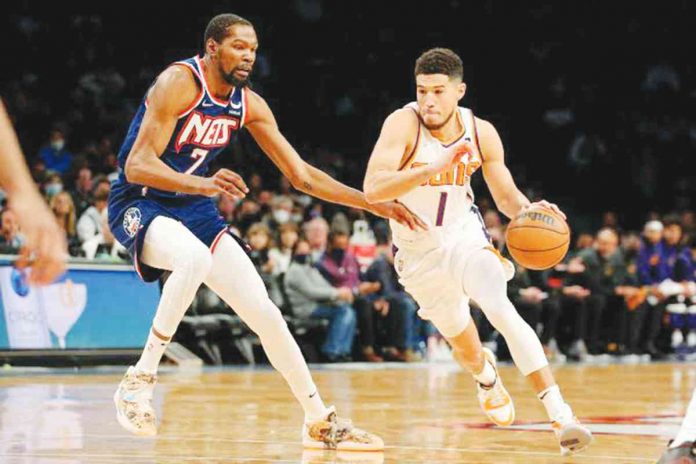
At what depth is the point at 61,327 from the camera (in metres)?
11.5

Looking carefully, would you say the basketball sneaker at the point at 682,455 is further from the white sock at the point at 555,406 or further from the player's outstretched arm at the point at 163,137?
the player's outstretched arm at the point at 163,137

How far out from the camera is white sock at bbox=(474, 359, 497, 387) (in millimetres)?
7074

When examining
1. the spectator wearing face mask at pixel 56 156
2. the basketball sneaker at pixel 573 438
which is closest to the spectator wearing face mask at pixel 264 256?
the spectator wearing face mask at pixel 56 156

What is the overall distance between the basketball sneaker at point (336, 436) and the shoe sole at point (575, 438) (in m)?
0.85

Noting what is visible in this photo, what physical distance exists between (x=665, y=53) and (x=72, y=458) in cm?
1857

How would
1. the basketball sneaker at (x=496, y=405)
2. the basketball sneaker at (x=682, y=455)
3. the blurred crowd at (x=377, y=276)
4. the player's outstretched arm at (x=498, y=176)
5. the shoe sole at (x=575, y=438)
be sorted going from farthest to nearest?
the blurred crowd at (x=377, y=276), the basketball sneaker at (x=496, y=405), the player's outstretched arm at (x=498, y=176), the shoe sole at (x=575, y=438), the basketball sneaker at (x=682, y=455)

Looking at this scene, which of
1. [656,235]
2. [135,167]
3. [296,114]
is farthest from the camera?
[296,114]

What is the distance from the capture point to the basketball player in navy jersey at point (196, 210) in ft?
19.6

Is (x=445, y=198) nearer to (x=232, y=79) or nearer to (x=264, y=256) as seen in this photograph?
(x=232, y=79)

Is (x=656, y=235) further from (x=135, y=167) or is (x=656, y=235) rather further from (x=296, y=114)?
(x=135, y=167)

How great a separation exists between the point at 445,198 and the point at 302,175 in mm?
746

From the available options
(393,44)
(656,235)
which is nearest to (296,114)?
(393,44)

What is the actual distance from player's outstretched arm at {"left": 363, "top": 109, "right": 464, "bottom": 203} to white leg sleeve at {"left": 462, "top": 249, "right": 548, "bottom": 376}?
1.71 ft

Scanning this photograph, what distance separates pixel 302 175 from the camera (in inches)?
255
